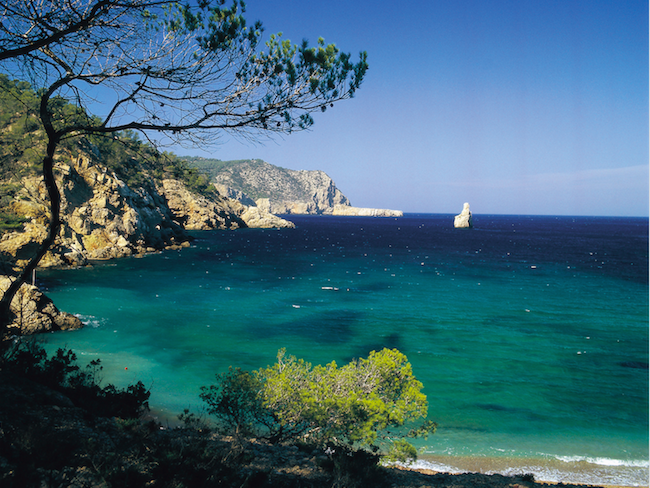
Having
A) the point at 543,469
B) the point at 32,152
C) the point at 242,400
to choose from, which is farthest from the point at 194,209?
the point at 543,469

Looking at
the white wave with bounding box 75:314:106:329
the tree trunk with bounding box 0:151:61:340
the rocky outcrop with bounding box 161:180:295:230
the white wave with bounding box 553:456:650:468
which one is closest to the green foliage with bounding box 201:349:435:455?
the tree trunk with bounding box 0:151:61:340

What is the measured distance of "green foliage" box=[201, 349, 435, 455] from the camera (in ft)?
33.7

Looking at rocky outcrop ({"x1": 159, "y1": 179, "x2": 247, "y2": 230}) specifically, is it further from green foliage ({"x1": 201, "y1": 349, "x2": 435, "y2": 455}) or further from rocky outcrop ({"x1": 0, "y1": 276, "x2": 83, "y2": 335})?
green foliage ({"x1": 201, "y1": 349, "x2": 435, "y2": 455})

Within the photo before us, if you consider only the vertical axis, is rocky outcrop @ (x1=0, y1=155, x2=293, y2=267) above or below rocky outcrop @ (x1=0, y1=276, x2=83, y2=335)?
above

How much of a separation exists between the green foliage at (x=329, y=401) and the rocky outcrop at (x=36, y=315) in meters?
16.8

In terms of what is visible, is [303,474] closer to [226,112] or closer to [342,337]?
[226,112]

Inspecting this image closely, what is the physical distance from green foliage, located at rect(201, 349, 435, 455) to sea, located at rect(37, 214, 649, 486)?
3479 mm

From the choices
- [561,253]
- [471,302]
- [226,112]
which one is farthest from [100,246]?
[561,253]

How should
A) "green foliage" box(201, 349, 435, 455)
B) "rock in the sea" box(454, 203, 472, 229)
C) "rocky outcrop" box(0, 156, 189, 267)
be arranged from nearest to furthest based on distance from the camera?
"green foliage" box(201, 349, 435, 455) < "rocky outcrop" box(0, 156, 189, 267) < "rock in the sea" box(454, 203, 472, 229)

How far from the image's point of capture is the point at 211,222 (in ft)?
350

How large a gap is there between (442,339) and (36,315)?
2578 centimetres

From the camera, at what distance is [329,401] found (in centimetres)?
1052

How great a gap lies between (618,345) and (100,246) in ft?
191

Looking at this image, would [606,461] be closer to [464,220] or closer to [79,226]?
[79,226]
